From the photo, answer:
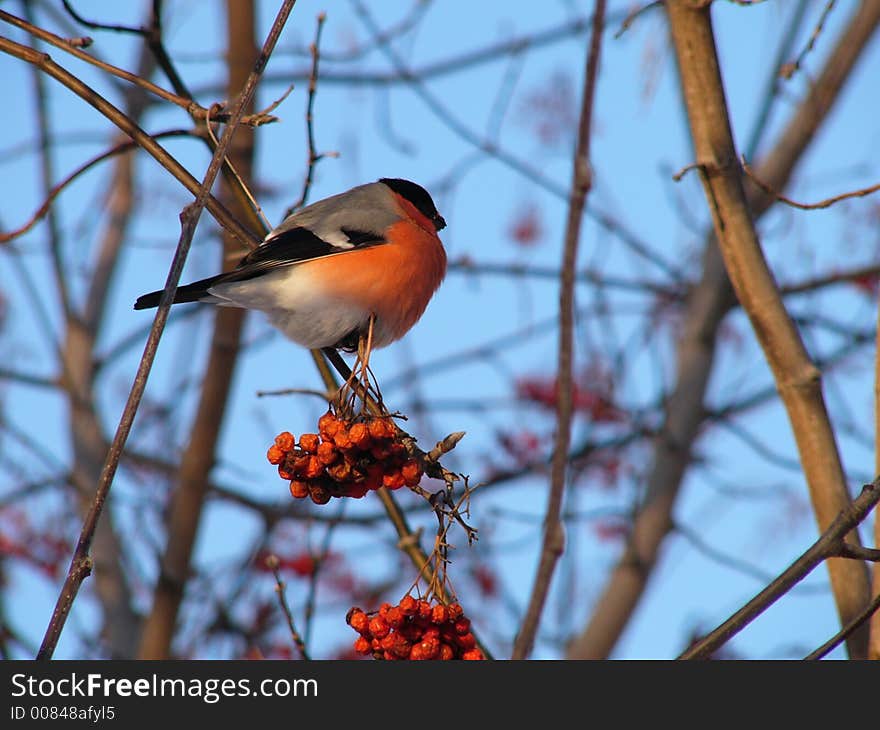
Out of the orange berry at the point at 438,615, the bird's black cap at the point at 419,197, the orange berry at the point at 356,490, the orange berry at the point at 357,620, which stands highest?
the bird's black cap at the point at 419,197

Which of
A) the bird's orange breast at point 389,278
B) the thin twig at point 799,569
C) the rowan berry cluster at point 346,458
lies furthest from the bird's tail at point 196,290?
the thin twig at point 799,569

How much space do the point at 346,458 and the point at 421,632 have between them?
32 centimetres

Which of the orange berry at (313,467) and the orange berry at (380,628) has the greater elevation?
the orange berry at (313,467)

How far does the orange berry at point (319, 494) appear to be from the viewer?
1.87 meters

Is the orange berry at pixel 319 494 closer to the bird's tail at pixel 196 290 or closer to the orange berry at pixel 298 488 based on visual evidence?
the orange berry at pixel 298 488

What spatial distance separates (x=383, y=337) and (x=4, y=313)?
352cm

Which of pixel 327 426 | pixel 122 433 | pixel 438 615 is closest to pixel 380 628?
pixel 438 615

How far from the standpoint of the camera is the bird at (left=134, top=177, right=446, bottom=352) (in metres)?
2.54

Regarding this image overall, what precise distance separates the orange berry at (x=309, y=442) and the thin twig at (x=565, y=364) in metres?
0.77

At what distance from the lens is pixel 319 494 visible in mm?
1880

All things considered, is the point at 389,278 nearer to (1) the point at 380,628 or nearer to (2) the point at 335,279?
(2) the point at 335,279

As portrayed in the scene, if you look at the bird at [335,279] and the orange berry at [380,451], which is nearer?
the orange berry at [380,451]

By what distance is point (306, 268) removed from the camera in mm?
2643

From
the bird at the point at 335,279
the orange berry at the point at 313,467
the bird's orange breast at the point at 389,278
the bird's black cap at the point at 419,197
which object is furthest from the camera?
the bird's black cap at the point at 419,197
